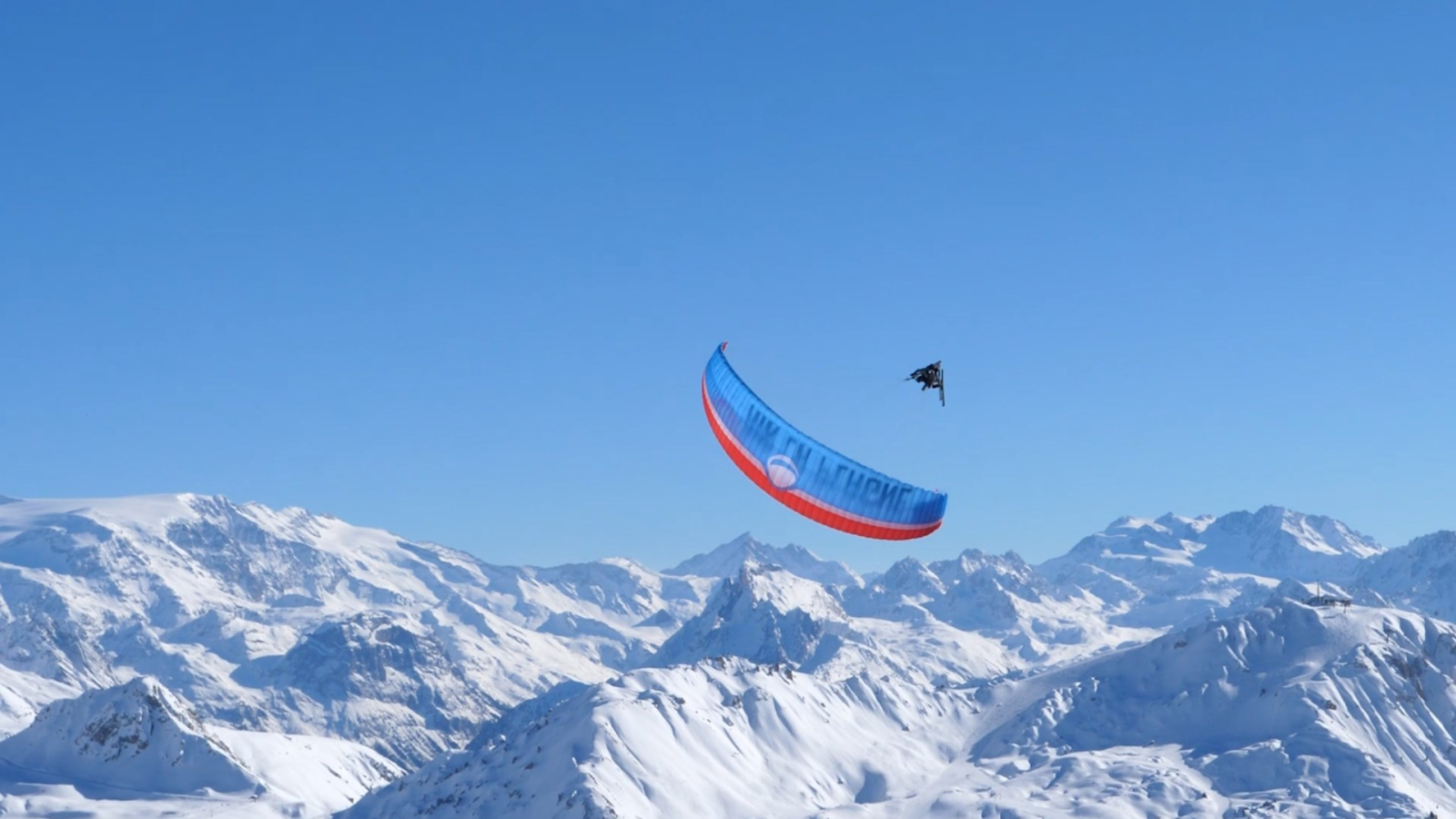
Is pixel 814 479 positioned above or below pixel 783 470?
below

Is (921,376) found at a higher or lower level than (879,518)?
higher

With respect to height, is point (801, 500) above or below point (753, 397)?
below
